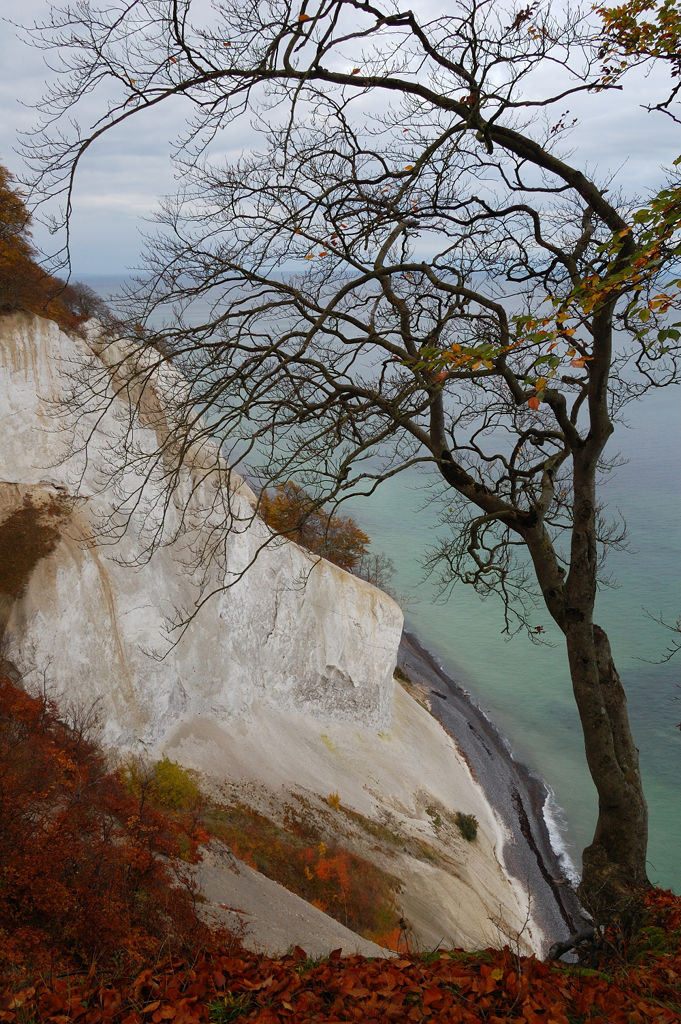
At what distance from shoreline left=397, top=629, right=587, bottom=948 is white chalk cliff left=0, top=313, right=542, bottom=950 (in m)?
0.70

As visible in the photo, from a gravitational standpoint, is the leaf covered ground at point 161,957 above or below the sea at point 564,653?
below

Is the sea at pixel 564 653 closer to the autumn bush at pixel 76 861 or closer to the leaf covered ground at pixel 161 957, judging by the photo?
the leaf covered ground at pixel 161 957

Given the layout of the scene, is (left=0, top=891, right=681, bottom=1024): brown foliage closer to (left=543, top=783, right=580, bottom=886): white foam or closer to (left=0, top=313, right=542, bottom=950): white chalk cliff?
(left=0, top=313, right=542, bottom=950): white chalk cliff

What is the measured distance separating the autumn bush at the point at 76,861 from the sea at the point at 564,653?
37.1 feet

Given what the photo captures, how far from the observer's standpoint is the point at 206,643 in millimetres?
16484

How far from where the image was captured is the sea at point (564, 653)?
70.5 ft

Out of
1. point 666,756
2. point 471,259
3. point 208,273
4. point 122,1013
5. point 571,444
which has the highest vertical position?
point 471,259

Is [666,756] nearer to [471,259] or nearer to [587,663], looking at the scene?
[587,663]

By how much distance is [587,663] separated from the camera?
6848 mm

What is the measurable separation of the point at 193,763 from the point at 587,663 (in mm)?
10288

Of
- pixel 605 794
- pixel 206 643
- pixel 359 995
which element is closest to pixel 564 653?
pixel 206 643

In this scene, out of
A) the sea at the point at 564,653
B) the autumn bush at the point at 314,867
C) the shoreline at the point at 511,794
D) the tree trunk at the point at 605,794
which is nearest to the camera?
the tree trunk at the point at 605,794

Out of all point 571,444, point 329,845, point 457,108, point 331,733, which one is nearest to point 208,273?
point 457,108

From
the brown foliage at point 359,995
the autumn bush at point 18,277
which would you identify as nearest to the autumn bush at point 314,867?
the brown foliage at point 359,995
